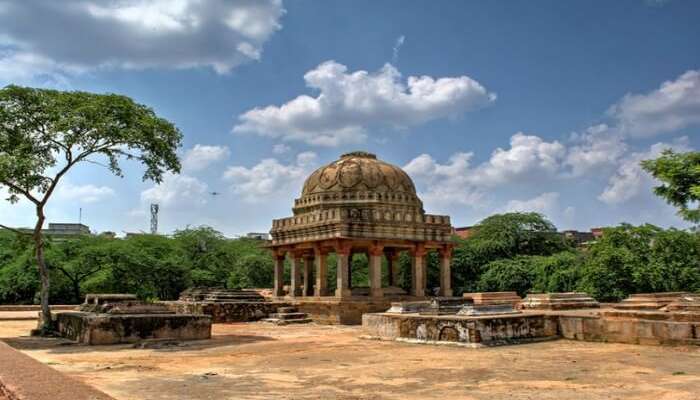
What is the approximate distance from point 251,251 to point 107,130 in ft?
111

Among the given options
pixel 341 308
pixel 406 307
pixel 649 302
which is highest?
pixel 649 302

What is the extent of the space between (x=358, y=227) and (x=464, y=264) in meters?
16.9

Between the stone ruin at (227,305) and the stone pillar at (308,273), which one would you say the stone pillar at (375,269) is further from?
the stone pillar at (308,273)

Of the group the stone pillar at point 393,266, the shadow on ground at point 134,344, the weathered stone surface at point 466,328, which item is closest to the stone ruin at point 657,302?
the weathered stone surface at point 466,328

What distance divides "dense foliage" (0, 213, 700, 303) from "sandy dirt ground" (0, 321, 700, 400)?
31.7ft

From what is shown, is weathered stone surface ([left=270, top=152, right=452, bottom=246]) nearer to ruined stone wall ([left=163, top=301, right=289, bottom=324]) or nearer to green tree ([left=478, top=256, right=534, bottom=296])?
ruined stone wall ([left=163, top=301, right=289, bottom=324])

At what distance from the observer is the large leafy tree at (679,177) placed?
19422 millimetres

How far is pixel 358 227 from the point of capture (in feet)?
75.3

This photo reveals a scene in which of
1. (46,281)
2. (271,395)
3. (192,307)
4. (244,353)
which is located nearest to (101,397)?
(271,395)

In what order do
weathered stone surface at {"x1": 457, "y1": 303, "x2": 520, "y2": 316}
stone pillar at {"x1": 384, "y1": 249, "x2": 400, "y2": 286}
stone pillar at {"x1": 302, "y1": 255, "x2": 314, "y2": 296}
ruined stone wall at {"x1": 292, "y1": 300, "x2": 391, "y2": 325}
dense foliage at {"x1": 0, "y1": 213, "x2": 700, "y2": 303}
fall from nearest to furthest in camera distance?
weathered stone surface at {"x1": 457, "y1": 303, "x2": 520, "y2": 316} < ruined stone wall at {"x1": 292, "y1": 300, "x2": 391, "y2": 325} < dense foliage at {"x1": 0, "y1": 213, "x2": 700, "y2": 303} < stone pillar at {"x1": 302, "y1": 255, "x2": 314, "y2": 296} < stone pillar at {"x1": 384, "y1": 249, "x2": 400, "y2": 286}

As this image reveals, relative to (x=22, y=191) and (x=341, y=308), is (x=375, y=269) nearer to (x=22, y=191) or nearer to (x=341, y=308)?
(x=341, y=308)

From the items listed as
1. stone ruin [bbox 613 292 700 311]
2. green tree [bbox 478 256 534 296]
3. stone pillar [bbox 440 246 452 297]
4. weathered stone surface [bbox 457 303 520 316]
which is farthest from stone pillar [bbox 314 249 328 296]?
green tree [bbox 478 256 534 296]

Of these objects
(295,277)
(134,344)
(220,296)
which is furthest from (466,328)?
(295,277)

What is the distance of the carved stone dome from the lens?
25.2 metres
